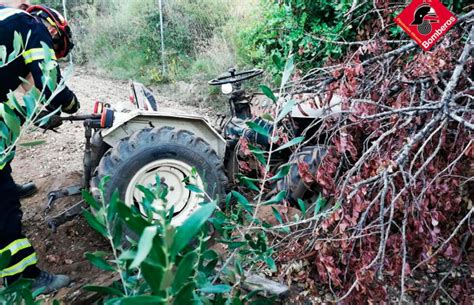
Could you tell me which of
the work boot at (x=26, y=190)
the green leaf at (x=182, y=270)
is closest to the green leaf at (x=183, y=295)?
the green leaf at (x=182, y=270)

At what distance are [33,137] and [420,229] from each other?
5258 mm

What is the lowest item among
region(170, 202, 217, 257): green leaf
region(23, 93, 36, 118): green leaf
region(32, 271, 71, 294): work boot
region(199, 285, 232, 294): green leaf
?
region(32, 271, 71, 294): work boot

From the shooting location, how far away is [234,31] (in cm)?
834

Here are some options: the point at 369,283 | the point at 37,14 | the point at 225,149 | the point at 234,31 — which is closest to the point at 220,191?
the point at 225,149

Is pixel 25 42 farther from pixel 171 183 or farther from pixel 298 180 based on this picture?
pixel 298 180

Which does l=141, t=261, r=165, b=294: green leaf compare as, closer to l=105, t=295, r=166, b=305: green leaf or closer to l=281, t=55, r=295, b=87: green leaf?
l=105, t=295, r=166, b=305: green leaf

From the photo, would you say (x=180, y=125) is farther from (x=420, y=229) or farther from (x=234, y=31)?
(x=234, y=31)

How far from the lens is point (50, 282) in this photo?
2.72 m

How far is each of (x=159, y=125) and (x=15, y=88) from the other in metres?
1.00

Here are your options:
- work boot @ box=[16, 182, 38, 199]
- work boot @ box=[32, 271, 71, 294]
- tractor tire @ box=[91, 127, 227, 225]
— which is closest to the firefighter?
work boot @ box=[32, 271, 71, 294]

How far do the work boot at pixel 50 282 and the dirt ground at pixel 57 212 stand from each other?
0.18 ft

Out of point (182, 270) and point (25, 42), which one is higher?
point (25, 42)

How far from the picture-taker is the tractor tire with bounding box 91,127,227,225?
2893mm

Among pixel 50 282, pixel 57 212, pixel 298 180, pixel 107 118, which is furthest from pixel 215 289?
pixel 57 212
